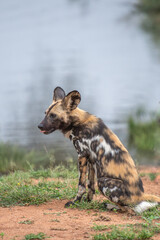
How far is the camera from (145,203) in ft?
17.5

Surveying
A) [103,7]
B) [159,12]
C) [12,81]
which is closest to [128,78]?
[12,81]

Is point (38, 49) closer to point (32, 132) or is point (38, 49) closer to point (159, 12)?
point (159, 12)

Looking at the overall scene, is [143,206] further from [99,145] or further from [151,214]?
[99,145]

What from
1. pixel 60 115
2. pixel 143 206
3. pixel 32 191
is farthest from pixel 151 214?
pixel 32 191

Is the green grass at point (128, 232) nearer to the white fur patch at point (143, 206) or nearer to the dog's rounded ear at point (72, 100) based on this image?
the white fur patch at point (143, 206)

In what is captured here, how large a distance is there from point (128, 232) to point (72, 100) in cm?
183

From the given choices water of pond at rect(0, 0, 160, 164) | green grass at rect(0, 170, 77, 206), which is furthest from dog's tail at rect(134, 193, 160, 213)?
water of pond at rect(0, 0, 160, 164)

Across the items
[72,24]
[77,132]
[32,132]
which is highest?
[72,24]

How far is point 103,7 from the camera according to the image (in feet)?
193

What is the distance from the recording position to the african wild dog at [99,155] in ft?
17.6

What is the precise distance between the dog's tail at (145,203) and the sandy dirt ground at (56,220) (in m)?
0.12

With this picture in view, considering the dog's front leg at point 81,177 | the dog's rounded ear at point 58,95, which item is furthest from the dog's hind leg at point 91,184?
the dog's rounded ear at point 58,95

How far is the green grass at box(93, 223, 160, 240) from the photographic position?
431 centimetres

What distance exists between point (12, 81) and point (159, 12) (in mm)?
25906
